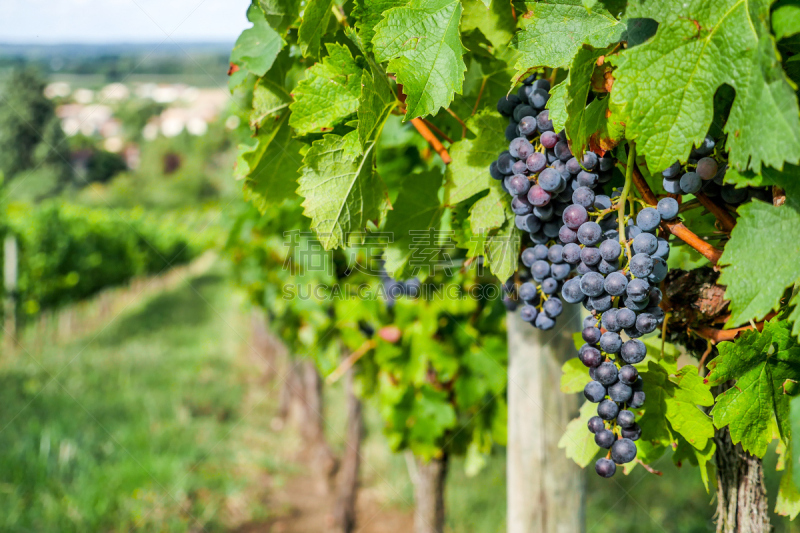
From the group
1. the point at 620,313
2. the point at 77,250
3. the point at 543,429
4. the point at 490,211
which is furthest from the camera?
the point at 77,250

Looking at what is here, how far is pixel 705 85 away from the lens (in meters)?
0.67

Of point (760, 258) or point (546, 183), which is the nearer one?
point (760, 258)

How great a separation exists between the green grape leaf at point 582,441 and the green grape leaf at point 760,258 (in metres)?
0.44

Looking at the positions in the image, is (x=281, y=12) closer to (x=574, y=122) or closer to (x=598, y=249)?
(x=574, y=122)

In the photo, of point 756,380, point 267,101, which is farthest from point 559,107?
point 267,101

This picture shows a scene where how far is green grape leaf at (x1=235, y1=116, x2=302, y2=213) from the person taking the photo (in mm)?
1157

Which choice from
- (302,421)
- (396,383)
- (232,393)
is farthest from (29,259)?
(396,383)

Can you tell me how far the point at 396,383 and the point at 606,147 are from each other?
2321mm

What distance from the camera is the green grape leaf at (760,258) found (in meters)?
0.71

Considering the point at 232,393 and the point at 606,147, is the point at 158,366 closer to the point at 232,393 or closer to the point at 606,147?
the point at 232,393

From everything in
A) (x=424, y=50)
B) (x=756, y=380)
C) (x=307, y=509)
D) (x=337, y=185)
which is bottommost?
(x=307, y=509)

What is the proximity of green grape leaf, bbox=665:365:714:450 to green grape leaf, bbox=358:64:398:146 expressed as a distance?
0.69m

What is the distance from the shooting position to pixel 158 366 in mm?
8625

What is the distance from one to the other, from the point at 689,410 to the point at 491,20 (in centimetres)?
78
